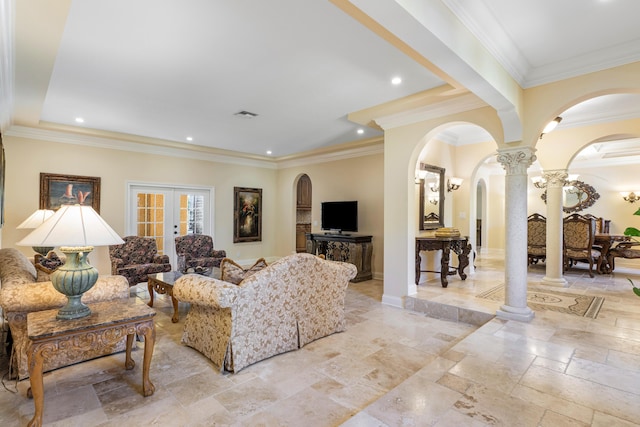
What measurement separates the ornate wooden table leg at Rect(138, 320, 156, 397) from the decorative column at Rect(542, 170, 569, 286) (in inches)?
228

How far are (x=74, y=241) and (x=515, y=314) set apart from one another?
418cm

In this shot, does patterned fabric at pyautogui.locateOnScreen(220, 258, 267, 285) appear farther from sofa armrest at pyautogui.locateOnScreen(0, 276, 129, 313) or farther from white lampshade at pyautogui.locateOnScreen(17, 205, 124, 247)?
sofa armrest at pyautogui.locateOnScreen(0, 276, 129, 313)

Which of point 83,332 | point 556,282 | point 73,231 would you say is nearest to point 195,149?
point 73,231

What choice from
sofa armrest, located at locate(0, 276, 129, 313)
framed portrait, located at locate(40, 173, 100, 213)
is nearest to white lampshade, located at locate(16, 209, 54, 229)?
→ framed portrait, located at locate(40, 173, 100, 213)

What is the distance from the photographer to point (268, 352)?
2916 mm

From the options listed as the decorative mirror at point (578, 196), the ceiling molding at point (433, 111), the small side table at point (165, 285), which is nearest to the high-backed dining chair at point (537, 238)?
the decorative mirror at point (578, 196)

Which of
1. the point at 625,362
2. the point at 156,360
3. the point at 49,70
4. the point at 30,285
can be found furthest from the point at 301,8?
the point at 625,362

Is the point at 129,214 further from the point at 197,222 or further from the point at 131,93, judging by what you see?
the point at 131,93

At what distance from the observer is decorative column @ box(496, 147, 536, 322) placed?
3623 millimetres

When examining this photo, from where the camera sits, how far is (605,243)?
613cm

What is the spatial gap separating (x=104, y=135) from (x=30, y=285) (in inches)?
162

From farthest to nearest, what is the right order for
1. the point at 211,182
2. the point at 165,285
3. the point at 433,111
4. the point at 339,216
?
1. the point at 211,182
2. the point at 339,216
3. the point at 433,111
4. the point at 165,285

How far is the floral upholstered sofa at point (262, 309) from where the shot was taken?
266 centimetres

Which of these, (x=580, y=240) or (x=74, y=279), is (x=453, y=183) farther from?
(x=74, y=279)
